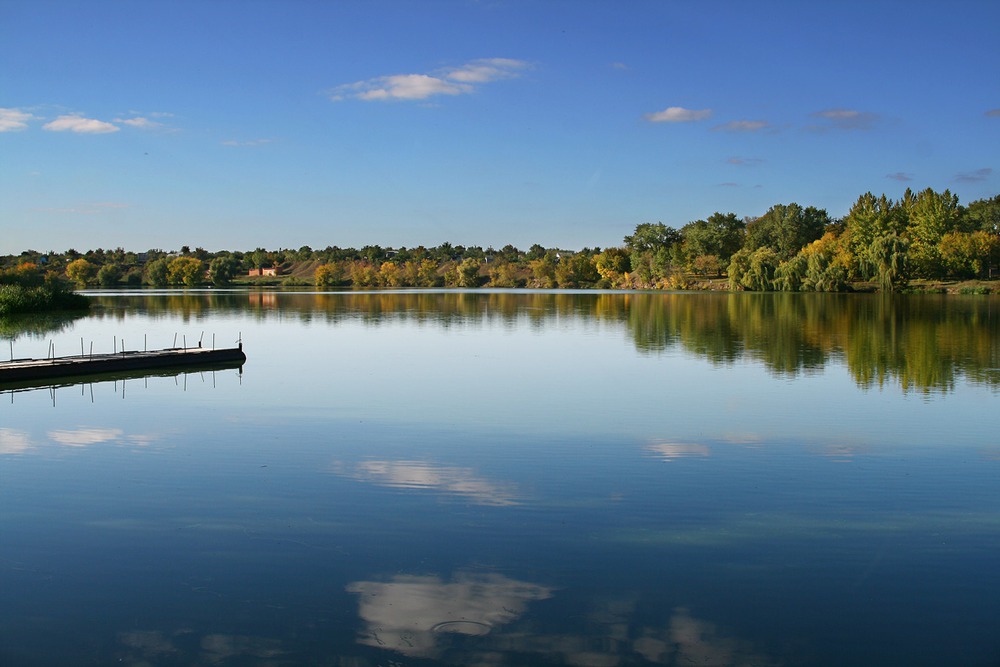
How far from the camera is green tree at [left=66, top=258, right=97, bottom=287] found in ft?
554

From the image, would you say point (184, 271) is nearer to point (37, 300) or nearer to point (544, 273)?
point (544, 273)

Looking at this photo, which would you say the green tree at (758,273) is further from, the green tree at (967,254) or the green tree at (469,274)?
the green tree at (469,274)

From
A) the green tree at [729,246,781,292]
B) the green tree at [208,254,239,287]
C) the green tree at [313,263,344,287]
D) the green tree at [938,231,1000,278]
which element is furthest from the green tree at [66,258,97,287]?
the green tree at [938,231,1000,278]

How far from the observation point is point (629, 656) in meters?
6.31

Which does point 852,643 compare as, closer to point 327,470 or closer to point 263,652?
point 263,652

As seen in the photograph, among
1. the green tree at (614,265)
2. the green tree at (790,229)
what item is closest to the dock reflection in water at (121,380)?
the green tree at (790,229)

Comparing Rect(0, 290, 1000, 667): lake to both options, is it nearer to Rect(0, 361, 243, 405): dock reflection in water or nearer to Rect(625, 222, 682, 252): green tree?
Rect(0, 361, 243, 405): dock reflection in water

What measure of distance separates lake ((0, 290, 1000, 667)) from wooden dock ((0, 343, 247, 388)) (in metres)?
2.12

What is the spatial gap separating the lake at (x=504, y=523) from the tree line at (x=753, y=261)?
57.9 metres

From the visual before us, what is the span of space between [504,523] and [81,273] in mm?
183717

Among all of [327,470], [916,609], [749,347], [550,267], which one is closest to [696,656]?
[916,609]

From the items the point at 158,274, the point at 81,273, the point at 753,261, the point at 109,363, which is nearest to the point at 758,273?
the point at 753,261

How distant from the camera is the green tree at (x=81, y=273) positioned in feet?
554

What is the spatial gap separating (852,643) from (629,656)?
6.01 ft
